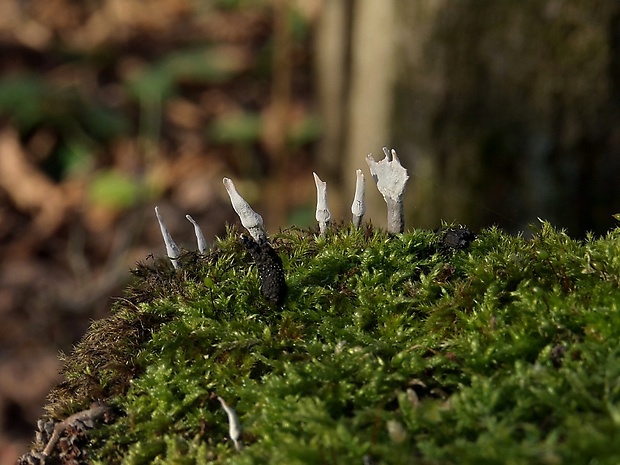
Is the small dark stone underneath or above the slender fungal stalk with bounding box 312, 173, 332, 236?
underneath

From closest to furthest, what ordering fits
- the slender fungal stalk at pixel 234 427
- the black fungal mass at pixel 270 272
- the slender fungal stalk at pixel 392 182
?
the slender fungal stalk at pixel 234 427 → the black fungal mass at pixel 270 272 → the slender fungal stalk at pixel 392 182

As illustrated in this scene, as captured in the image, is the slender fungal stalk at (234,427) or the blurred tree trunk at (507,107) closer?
the slender fungal stalk at (234,427)

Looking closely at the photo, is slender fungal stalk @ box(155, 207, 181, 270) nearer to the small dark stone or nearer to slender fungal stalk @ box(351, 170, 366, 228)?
slender fungal stalk @ box(351, 170, 366, 228)

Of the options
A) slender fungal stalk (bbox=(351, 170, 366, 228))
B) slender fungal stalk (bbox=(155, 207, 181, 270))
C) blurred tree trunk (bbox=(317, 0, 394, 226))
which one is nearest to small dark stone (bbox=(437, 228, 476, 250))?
slender fungal stalk (bbox=(351, 170, 366, 228))

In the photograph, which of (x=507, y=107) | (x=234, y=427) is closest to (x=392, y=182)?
(x=234, y=427)

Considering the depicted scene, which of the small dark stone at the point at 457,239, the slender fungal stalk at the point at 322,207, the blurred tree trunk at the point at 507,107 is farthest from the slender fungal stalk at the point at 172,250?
the blurred tree trunk at the point at 507,107

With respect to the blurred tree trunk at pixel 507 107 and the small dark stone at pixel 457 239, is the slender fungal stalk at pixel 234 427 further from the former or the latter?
the blurred tree trunk at pixel 507 107

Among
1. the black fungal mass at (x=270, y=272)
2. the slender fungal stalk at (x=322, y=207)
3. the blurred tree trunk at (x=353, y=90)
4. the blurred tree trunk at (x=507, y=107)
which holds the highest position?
the blurred tree trunk at (x=353, y=90)
